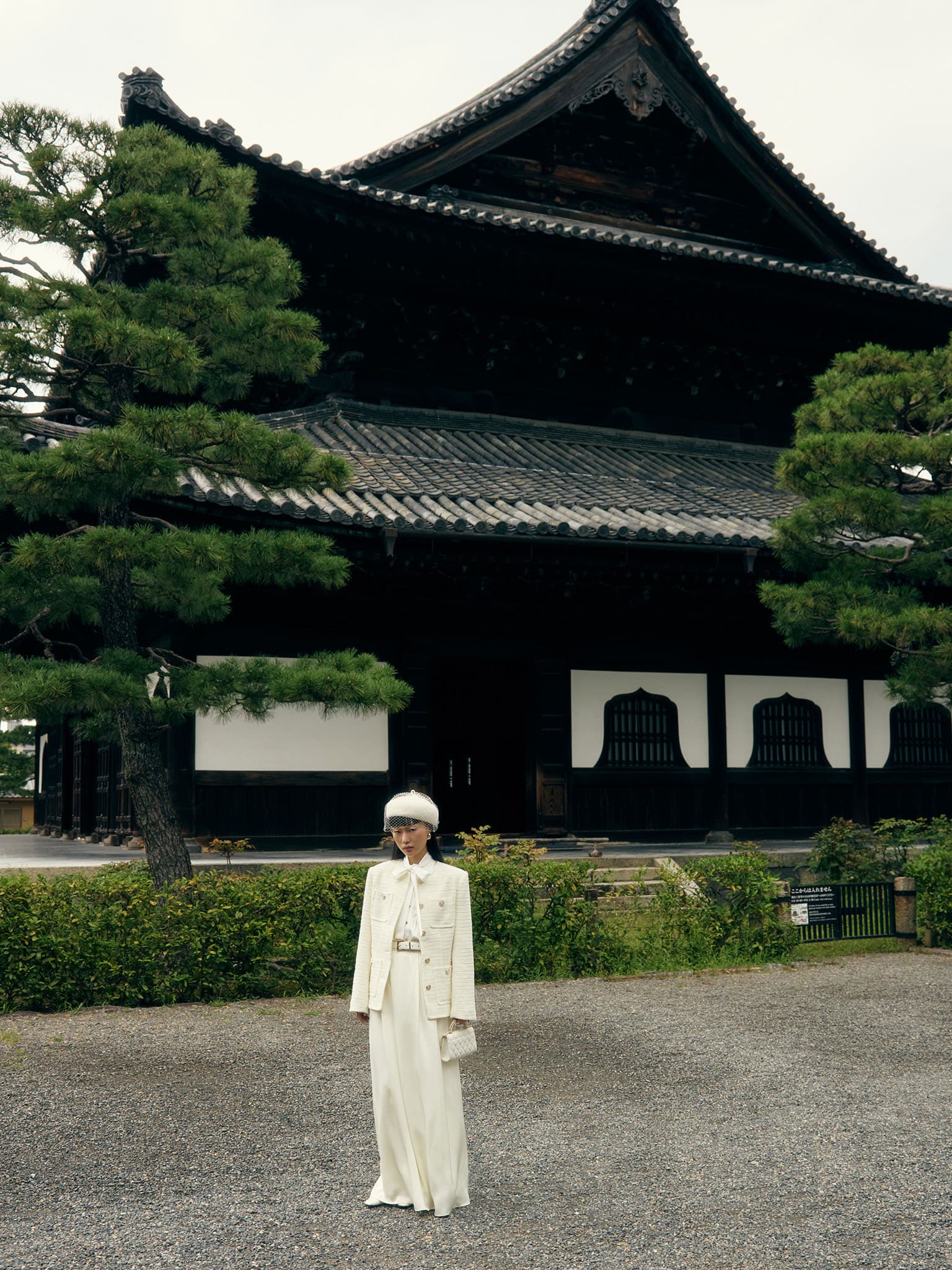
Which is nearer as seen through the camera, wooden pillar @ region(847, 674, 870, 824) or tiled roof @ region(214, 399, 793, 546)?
tiled roof @ region(214, 399, 793, 546)

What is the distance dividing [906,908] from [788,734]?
479 cm

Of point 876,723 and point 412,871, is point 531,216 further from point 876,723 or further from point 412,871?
point 412,871

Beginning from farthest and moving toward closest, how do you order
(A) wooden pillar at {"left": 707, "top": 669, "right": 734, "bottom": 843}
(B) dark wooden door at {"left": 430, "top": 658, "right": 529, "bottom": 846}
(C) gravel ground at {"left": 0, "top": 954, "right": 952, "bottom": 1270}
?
(B) dark wooden door at {"left": 430, "top": 658, "right": 529, "bottom": 846} → (A) wooden pillar at {"left": 707, "top": 669, "right": 734, "bottom": 843} → (C) gravel ground at {"left": 0, "top": 954, "right": 952, "bottom": 1270}

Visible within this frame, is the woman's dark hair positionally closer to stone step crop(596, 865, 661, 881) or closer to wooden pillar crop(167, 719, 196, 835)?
stone step crop(596, 865, 661, 881)

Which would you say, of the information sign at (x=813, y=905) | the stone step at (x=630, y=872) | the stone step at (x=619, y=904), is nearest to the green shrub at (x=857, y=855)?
the information sign at (x=813, y=905)

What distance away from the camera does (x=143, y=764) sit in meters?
9.05

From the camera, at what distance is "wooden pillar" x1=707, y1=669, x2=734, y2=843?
49.1 feet

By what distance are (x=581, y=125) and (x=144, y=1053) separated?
48.7ft

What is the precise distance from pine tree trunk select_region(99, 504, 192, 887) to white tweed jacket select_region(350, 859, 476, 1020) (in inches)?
177

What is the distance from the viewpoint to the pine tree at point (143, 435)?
26.9 feet

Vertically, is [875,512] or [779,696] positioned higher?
[875,512]

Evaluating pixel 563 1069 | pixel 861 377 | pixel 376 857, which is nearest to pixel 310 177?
pixel 861 377

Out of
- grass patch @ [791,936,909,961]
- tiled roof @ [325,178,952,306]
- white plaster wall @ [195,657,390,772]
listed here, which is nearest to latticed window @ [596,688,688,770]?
white plaster wall @ [195,657,390,772]

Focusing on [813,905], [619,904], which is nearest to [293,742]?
[619,904]
